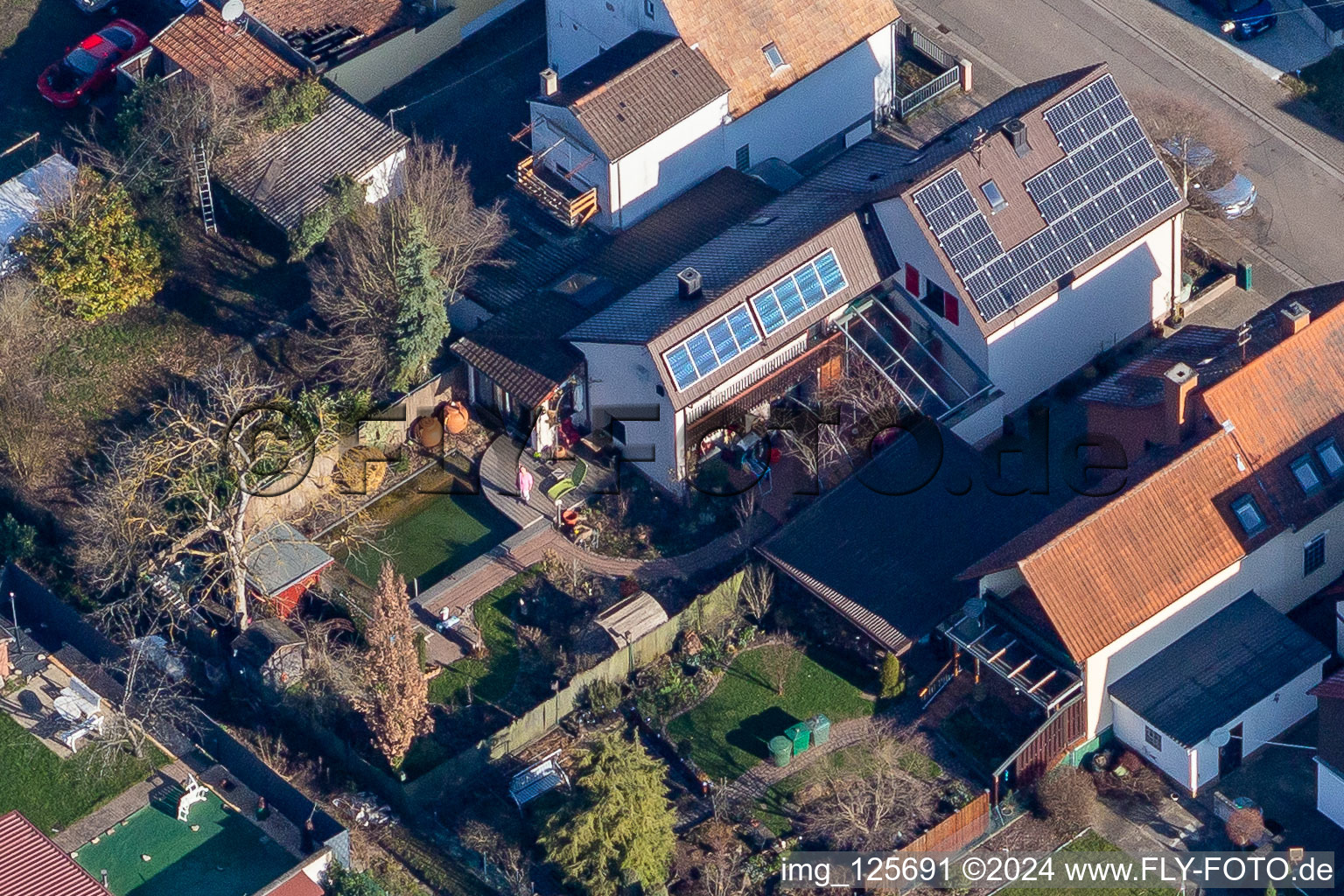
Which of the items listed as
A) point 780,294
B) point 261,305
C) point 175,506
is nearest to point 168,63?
point 261,305

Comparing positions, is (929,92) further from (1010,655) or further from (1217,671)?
(1217,671)

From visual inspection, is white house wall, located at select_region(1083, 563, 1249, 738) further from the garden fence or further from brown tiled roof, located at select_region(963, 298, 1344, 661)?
the garden fence

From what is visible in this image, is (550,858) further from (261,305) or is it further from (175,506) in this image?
(261,305)

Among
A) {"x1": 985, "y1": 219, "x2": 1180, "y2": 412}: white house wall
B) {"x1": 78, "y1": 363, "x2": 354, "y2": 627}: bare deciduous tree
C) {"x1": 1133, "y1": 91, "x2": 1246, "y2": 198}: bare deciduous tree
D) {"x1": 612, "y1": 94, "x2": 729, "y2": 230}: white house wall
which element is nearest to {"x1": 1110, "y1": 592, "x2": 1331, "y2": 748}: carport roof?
{"x1": 985, "y1": 219, "x2": 1180, "y2": 412}: white house wall

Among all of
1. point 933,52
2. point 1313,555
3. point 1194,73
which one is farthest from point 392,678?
point 1194,73

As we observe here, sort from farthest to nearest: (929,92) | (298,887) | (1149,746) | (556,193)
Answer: (929,92) < (556,193) < (1149,746) < (298,887)

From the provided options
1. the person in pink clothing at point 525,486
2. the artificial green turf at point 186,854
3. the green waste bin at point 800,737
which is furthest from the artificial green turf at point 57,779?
the green waste bin at point 800,737

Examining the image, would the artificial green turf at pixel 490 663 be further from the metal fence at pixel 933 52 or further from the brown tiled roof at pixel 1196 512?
the metal fence at pixel 933 52
